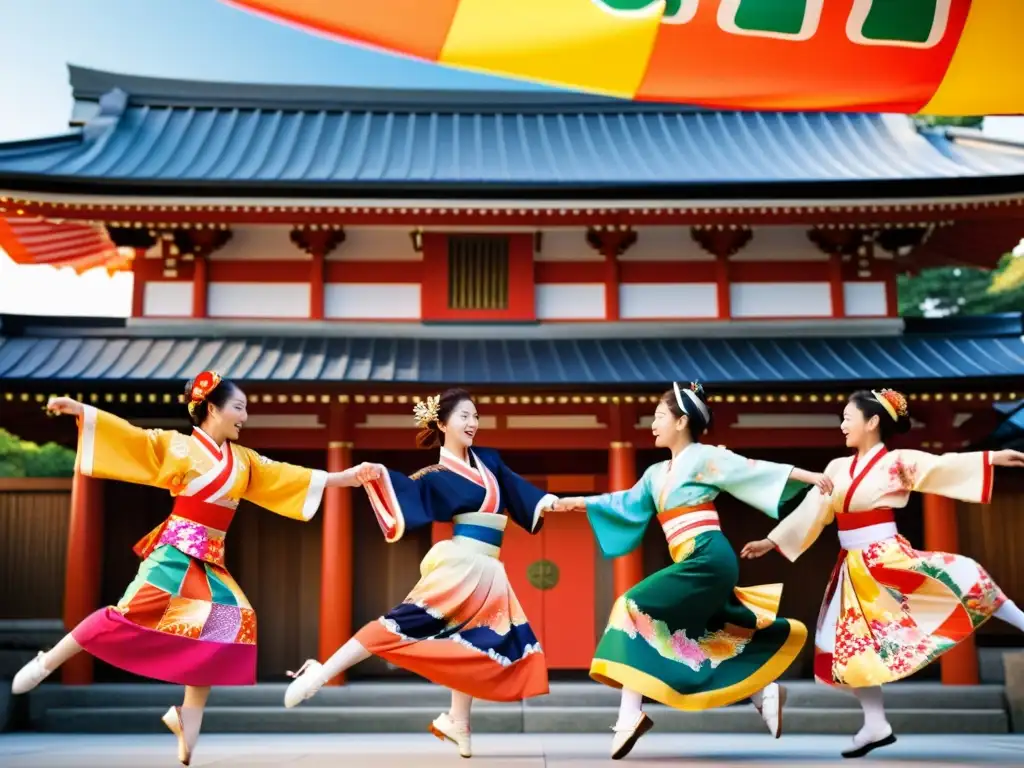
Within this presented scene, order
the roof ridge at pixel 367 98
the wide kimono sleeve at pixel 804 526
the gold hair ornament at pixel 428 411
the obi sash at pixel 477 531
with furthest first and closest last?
the roof ridge at pixel 367 98, the wide kimono sleeve at pixel 804 526, the gold hair ornament at pixel 428 411, the obi sash at pixel 477 531

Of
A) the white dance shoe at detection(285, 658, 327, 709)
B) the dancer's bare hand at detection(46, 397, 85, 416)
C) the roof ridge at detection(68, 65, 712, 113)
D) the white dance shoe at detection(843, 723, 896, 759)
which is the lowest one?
the white dance shoe at detection(843, 723, 896, 759)

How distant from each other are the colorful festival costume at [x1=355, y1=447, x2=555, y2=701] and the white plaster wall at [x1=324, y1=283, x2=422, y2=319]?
Answer: 17.2 ft

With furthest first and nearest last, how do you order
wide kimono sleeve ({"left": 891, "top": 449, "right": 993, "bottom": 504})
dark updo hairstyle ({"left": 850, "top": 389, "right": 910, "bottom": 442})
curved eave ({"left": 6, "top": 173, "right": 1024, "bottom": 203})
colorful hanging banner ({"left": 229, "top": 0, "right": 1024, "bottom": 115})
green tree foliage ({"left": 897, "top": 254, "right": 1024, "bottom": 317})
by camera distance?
green tree foliage ({"left": 897, "top": 254, "right": 1024, "bottom": 317}) → curved eave ({"left": 6, "top": 173, "right": 1024, "bottom": 203}) → dark updo hairstyle ({"left": 850, "top": 389, "right": 910, "bottom": 442}) → wide kimono sleeve ({"left": 891, "top": 449, "right": 993, "bottom": 504}) → colorful hanging banner ({"left": 229, "top": 0, "right": 1024, "bottom": 115})

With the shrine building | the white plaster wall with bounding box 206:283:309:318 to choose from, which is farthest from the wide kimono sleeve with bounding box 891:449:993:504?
the white plaster wall with bounding box 206:283:309:318

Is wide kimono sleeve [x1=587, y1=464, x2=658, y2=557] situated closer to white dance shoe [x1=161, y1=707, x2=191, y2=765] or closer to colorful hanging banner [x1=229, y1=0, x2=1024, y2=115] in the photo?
white dance shoe [x1=161, y1=707, x2=191, y2=765]

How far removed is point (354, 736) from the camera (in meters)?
8.11

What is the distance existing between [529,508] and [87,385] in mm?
5074

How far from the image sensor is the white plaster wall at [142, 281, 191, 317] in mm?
10500

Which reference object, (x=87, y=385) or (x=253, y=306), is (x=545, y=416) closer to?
(x=253, y=306)

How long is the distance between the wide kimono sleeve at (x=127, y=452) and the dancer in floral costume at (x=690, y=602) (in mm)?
2132

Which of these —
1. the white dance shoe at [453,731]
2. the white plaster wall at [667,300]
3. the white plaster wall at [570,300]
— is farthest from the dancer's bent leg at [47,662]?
the white plaster wall at [667,300]

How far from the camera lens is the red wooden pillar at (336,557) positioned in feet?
29.6

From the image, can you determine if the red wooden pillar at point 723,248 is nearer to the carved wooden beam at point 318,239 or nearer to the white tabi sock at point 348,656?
the carved wooden beam at point 318,239

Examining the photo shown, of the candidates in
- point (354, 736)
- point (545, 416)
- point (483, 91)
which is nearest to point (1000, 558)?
point (545, 416)
